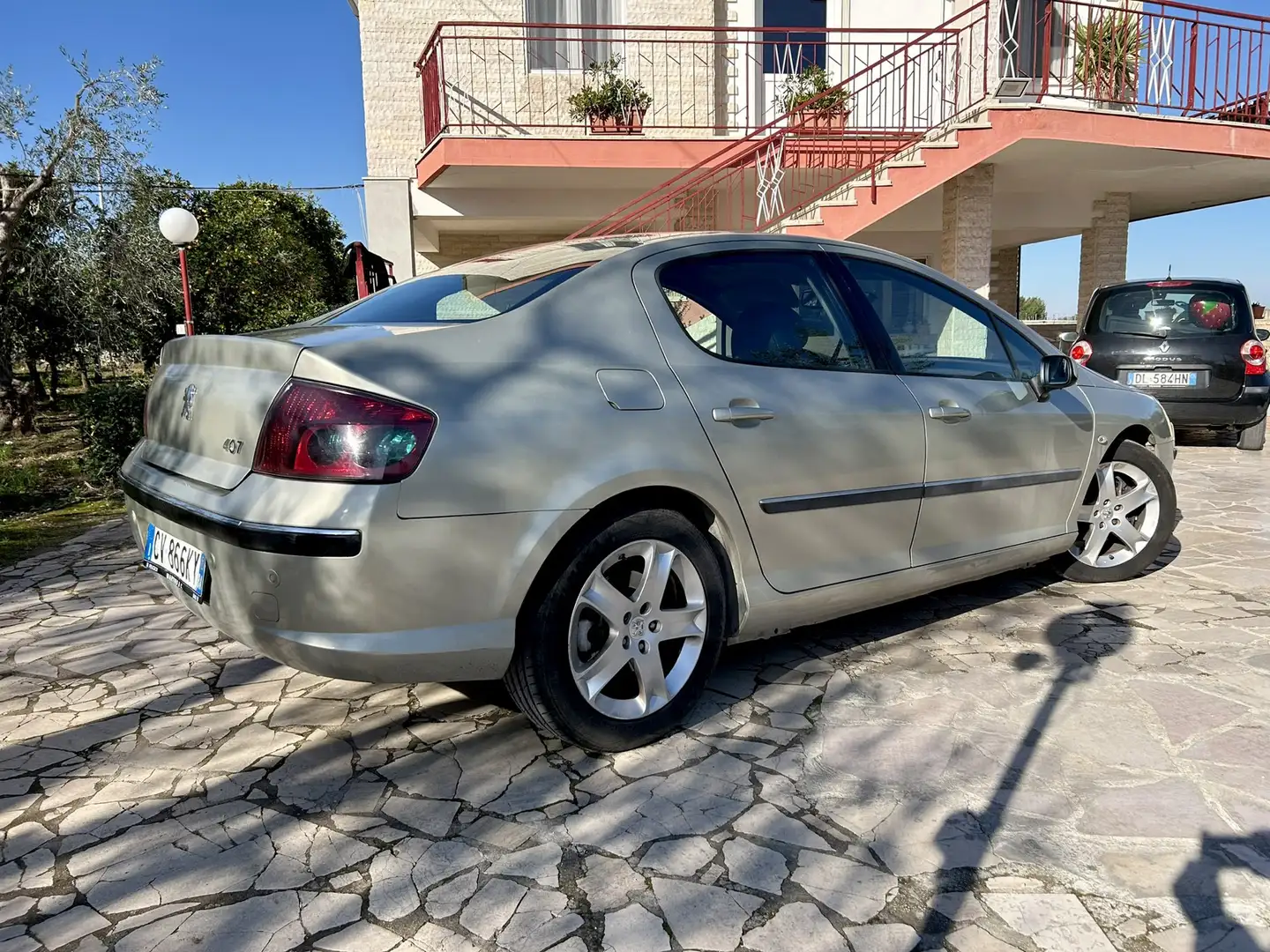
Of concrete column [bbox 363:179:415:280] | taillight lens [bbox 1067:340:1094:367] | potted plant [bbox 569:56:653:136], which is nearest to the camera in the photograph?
taillight lens [bbox 1067:340:1094:367]

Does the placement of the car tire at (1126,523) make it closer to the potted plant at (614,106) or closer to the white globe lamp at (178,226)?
the potted plant at (614,106)

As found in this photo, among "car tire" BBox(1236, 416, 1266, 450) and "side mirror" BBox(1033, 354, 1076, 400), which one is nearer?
"side mirror" BBox(1033, 354, 1076, 400)

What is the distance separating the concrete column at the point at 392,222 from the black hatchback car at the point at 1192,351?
7.98 meters

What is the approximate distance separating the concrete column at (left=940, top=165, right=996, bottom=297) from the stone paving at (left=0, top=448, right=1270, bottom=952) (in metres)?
8.51

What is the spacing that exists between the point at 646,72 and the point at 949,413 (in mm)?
10546

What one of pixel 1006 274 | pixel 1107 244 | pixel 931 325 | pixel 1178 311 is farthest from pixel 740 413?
pixel 1006 274

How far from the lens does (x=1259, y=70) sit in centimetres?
1098

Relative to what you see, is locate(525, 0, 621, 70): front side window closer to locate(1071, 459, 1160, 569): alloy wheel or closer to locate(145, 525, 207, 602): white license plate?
locate(1071, 459, 1160, 569): alloy wheel

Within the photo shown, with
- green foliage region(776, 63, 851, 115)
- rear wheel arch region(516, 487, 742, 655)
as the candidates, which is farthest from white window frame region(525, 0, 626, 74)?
rear wheel arch region(516, 487, 742, 655)

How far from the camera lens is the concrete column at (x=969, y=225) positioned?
11234mm

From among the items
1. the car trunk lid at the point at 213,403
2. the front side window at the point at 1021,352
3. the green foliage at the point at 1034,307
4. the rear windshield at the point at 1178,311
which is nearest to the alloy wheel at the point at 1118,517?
the front side window at the point at 1021,352

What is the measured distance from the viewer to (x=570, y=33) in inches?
488

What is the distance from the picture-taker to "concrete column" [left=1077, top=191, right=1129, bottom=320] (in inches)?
541

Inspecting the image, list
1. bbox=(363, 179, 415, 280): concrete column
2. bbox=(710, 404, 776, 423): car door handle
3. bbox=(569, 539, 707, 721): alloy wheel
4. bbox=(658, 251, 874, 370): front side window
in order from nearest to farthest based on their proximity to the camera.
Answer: bbox=(569, 539, 707, 721): alloy wheel < bbox=(710, 404, 776, 423): car door handle < bbox=(658, 251, 874, 370): front side window < bbox=(363, 179, 415, 280): concrete column
